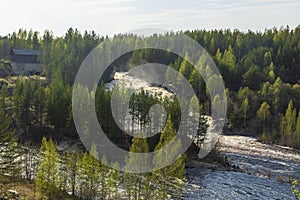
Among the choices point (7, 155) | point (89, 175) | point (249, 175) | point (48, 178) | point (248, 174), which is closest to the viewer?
point (48, 178)

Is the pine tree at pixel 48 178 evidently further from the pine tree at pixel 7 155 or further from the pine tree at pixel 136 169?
the pine tree at pixel 136 169

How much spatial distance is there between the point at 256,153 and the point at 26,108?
33.6 metres

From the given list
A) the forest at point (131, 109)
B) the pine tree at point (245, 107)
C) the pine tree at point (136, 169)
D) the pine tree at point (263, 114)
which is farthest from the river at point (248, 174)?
the pine tree at point (245, 107)

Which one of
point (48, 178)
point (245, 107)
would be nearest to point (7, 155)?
point (48, 178)

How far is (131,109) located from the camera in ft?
168

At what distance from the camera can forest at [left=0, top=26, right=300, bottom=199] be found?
29.2 m

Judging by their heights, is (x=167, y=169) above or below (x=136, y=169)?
above

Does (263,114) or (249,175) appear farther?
(263,114)

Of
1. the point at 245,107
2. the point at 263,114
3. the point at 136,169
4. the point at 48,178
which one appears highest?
the point at 245,107

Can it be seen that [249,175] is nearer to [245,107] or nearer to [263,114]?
[263,114]

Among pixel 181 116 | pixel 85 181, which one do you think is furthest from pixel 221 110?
pixel 85 181

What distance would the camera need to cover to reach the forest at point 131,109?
1151 inches

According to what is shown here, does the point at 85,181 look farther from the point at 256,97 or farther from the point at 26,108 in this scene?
the point at 256,97

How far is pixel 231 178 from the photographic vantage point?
42344 millimetres
